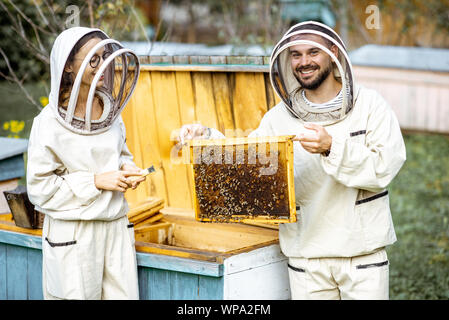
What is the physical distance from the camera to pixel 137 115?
4898 mm

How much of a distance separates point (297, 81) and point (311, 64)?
18cm

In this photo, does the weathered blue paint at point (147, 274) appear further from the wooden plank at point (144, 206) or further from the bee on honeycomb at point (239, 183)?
the wooden plank at point (144, 206)

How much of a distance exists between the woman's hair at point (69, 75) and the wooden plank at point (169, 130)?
1507 mm

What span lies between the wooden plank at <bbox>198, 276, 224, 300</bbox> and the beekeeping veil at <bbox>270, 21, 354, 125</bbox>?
0.98m

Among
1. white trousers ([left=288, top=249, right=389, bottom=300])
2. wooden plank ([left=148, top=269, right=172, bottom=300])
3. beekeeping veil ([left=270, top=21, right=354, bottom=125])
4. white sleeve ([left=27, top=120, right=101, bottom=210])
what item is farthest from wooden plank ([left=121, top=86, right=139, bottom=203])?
white trousers ([left=288, top=249, right=389, bottom=300])

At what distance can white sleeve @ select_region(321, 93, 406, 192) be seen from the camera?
304 cm

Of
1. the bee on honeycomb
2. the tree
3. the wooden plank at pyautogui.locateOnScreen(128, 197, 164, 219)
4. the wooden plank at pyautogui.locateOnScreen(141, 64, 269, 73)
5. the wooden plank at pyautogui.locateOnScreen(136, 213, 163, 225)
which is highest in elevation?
the tree

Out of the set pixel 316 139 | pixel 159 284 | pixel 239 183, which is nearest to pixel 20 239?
pixel 159 284

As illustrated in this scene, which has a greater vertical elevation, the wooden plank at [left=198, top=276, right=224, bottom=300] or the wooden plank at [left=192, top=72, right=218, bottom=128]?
the wooden plank at [left=192, top=72, right=218, bottom=128]

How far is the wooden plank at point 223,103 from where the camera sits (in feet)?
14.9

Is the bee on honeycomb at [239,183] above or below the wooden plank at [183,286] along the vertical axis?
above

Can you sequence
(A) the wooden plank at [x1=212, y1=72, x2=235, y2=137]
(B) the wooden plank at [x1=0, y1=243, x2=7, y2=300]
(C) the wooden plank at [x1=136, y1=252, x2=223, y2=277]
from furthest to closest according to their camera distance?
(A) the wooden plank at [x1=212, y1=72, x2=235, y2=137]
(B) the wooden plank at [x1=0, y1=243, x2=7, y2=300]
(C) the wooden plank at [x1=136, y1=252, x2=223, y2=277]

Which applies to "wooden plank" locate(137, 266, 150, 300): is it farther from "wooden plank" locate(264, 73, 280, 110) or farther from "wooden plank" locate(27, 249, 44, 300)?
"wooden plank" locate(264, 73, 280, 110)

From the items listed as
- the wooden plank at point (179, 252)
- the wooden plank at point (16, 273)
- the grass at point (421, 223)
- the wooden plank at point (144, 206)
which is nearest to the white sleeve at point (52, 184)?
the wooden plank at point (179, 252)
